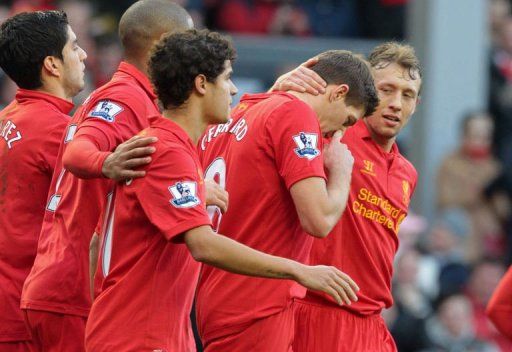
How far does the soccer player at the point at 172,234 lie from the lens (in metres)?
5.22

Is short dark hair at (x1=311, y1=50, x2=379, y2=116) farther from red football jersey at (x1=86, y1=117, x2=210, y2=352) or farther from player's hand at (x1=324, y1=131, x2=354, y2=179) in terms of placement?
red football jersey at (x1=86, y1=117, x2=210, y2=352)

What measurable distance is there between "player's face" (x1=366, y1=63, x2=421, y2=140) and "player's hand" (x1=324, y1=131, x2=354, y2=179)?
79 centimetres

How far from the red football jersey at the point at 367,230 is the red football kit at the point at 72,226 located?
1.03m

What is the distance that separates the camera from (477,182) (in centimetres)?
1346

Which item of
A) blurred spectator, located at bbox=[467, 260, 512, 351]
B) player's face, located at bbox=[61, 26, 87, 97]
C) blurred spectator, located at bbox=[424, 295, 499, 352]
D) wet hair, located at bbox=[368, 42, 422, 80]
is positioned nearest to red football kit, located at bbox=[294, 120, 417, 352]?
wet hair, located at bbox=[368, 42, 422, 80]

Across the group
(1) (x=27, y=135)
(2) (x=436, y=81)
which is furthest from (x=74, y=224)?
(2) (x=436, y=81)

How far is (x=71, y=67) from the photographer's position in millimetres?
6496

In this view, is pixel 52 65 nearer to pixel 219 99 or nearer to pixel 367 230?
pixel 219 99

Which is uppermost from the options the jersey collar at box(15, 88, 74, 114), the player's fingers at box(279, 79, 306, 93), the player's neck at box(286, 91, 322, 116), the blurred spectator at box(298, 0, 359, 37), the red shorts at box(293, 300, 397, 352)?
the player's fingers at box(279, 79, 306, 93)

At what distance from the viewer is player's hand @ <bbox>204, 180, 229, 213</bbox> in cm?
544

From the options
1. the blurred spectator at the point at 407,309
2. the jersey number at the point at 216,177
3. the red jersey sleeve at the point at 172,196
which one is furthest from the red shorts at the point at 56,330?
the blurred spectator at the point at 407,309

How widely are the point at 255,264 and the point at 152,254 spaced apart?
404mm

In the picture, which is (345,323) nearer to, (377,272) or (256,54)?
(377,272)

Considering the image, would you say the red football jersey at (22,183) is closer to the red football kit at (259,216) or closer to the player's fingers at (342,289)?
the red football kit at (259,216)
